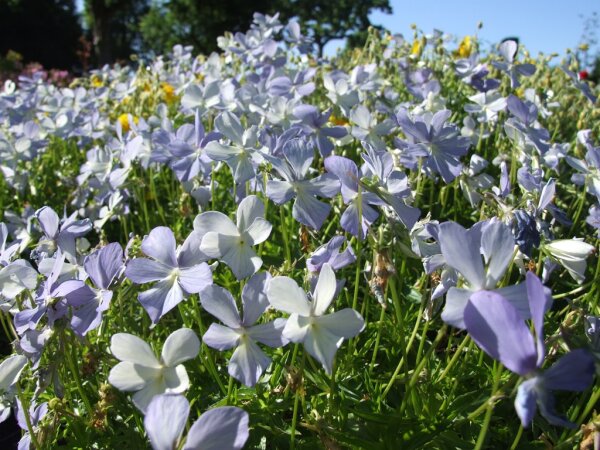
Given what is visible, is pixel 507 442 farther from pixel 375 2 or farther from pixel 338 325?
pixel 375 2

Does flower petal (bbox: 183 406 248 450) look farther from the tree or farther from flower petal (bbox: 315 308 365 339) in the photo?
the tree

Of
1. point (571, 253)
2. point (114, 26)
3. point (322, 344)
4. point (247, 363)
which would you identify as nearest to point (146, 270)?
point (247, 363)

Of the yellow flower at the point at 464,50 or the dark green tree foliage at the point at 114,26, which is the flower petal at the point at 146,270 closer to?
the yellow flower at the point at 464,50

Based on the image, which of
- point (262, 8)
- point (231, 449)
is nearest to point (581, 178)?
point (231, 449)

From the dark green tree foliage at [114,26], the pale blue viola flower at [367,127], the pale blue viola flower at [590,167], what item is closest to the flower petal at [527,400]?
the pale blue viola flower at [590,167]

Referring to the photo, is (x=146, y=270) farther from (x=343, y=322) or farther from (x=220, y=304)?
(x=343, y=322)

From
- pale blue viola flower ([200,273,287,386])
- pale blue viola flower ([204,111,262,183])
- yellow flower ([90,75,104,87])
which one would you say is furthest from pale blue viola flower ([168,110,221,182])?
yellow flower ([90,75,104,87])

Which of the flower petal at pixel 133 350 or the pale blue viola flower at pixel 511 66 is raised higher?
the pale blue viola flower at pixel 511 66
